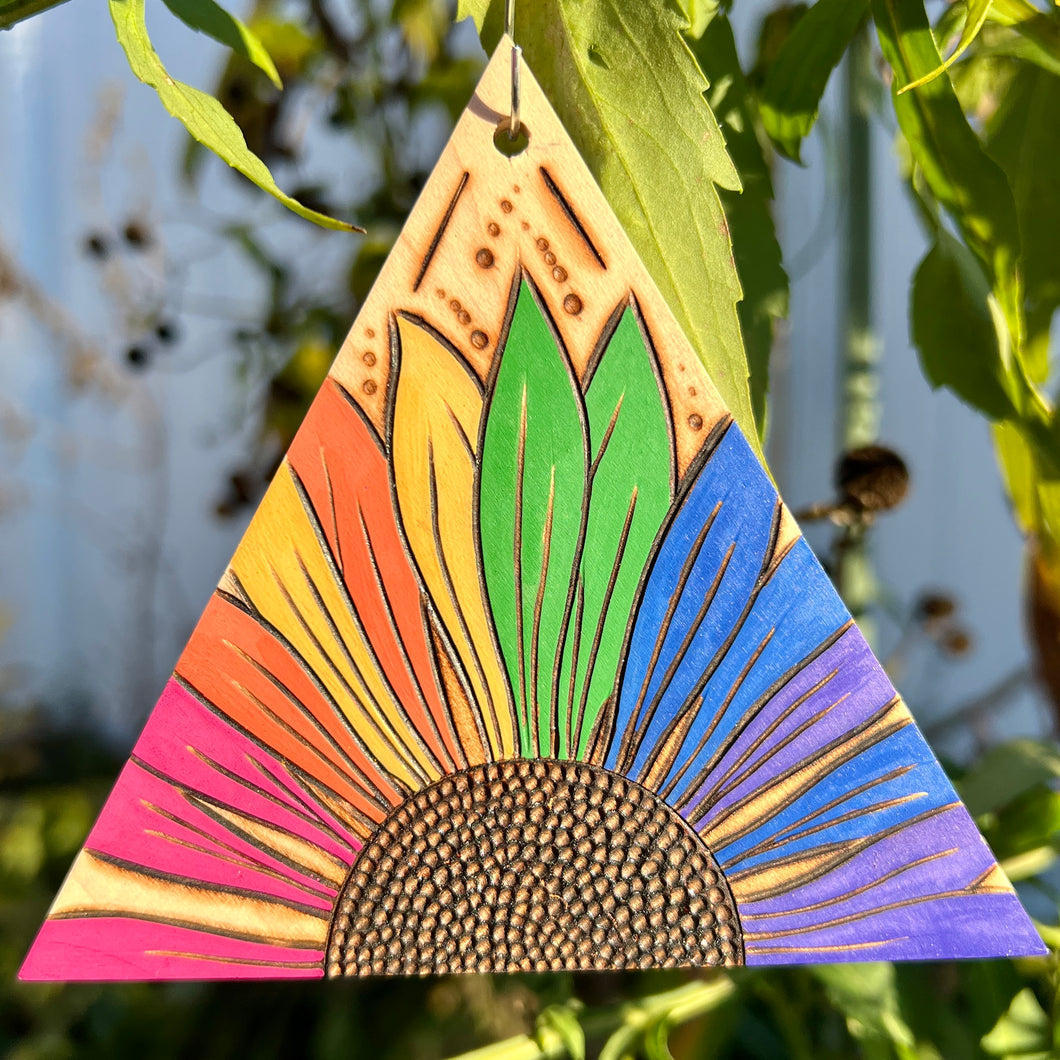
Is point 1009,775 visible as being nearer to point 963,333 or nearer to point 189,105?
point 963,333

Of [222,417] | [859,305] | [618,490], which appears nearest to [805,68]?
[618,490]

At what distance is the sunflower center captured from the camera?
29 cm

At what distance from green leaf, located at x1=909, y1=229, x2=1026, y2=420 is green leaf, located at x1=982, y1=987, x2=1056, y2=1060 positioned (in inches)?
9.2

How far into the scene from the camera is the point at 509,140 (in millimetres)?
282

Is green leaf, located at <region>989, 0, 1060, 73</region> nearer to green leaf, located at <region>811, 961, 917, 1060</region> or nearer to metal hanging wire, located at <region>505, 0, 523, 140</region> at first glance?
metal hanging wire, located at <region>505, 0, 523, 140</region>

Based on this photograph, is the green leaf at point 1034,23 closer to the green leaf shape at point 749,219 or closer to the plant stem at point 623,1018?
the green leaf shape at point 749,219

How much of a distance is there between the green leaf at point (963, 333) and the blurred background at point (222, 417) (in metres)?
0.37

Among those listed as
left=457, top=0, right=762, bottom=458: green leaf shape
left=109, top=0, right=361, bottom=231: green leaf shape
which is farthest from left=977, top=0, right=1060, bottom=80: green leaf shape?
left=109, top=0, right=361, bottom=231: green leaf shape

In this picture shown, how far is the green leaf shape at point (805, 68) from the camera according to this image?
1.07 ft

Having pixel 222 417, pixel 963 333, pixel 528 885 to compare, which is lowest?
pixel 528 885

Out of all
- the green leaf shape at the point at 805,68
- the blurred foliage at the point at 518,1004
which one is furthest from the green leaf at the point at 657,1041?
the green leaf shape at the point at 805,68

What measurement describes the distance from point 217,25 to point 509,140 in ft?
0.31

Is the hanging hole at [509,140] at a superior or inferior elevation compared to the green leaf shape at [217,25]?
inferior

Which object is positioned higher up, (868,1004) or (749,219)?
(749,219)
